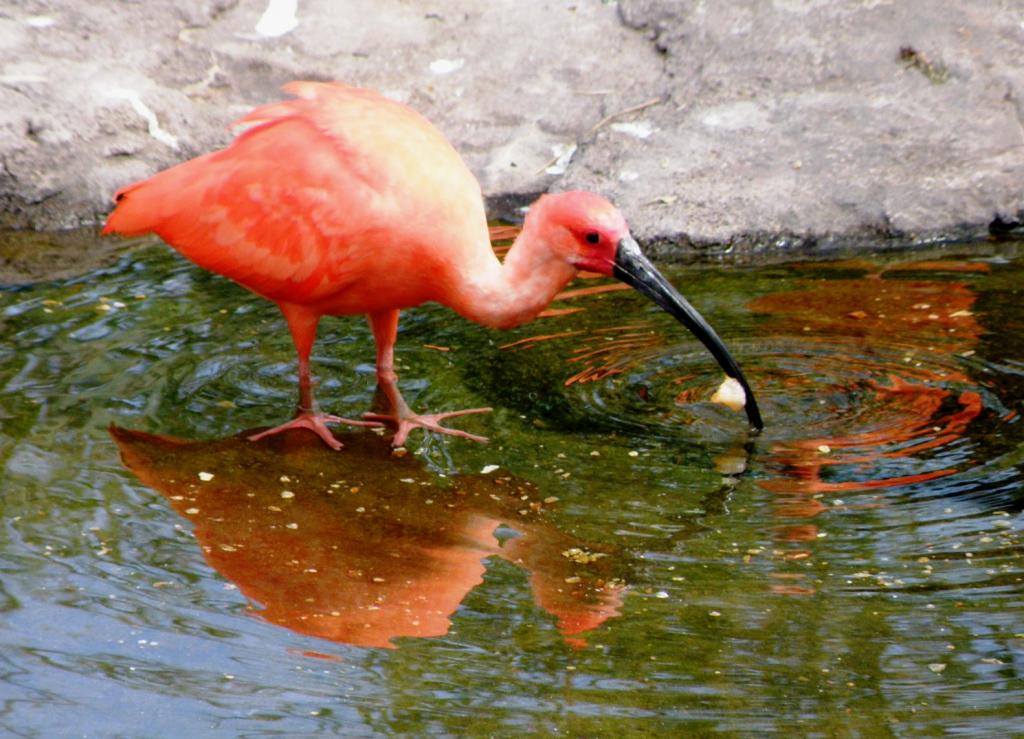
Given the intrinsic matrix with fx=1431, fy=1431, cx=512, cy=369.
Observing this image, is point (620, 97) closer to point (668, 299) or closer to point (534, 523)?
point (668, 299)

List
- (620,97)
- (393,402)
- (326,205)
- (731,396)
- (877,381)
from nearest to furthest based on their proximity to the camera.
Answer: (326,205) → (731,396) → (877,381) → (393,402) → (620,97)

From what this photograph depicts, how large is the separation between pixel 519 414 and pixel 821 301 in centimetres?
172

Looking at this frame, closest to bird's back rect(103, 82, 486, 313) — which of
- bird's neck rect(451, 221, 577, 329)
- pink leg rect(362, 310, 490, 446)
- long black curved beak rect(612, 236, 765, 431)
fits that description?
bird's neck rect(451, 221, 577, 329)

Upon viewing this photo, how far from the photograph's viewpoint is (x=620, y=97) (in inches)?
316

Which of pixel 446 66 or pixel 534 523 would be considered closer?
pixel 534 523

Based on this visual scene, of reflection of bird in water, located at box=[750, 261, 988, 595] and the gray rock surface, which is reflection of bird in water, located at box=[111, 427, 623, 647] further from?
the gray rock surface

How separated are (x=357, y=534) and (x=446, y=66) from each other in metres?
4.41

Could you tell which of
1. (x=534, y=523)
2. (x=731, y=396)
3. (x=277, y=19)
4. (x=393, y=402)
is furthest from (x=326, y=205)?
(x=277, y=19)

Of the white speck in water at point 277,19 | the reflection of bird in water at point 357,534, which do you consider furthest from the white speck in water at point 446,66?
the reflection of bird in water at point 357,534

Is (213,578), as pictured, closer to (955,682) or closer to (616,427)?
(616,427)

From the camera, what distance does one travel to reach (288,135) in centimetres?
530

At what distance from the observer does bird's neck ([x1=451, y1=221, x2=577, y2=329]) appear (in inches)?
193

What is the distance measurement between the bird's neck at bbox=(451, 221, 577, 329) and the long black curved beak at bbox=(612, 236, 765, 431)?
19 centimetres

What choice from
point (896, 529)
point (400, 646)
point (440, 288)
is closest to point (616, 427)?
point (440, 288)
